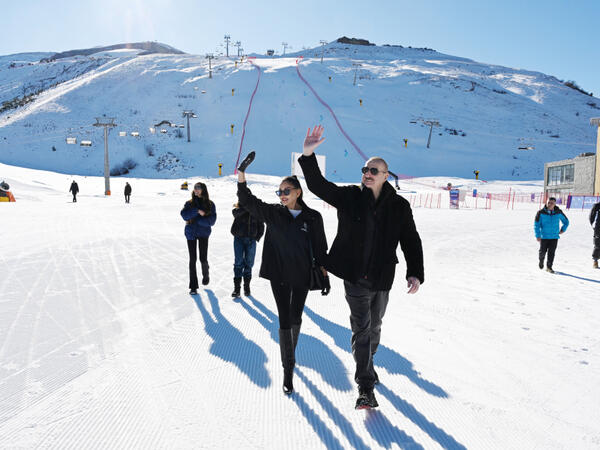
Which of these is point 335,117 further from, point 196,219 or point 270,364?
point 270,364

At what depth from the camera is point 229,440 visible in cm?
268

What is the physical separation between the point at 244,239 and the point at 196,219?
804mm

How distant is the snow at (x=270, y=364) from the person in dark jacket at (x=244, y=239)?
1.31 feet

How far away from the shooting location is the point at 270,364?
3916mm

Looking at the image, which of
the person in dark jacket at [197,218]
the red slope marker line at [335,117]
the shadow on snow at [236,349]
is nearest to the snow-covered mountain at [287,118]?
the red slope marker line at [335,117]

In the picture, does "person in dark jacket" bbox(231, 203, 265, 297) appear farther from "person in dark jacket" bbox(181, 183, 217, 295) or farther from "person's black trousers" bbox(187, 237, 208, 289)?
"person's black trousers" bbox(187, 237, 208, 289)

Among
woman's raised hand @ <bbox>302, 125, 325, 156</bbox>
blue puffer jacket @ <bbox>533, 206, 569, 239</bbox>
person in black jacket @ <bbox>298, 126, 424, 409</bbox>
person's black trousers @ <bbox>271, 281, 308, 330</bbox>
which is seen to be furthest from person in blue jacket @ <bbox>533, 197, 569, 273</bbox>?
woman's raised hand @ <bbox>302, 125, 325, 156</bbox>

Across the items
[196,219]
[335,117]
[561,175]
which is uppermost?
[335,117]

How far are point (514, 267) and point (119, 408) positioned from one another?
8.37 metres

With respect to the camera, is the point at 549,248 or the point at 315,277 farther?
the point at 549,248

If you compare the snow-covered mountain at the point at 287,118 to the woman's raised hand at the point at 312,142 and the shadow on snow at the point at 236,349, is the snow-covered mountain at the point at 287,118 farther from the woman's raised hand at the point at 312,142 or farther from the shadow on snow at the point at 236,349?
the woman's raised hand at the point at 312,142

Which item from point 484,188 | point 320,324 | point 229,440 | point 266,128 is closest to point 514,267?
point 320,324

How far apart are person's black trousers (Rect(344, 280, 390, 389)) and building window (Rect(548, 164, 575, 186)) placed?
42.4 m

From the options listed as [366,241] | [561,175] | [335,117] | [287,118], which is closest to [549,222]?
[366,241]
